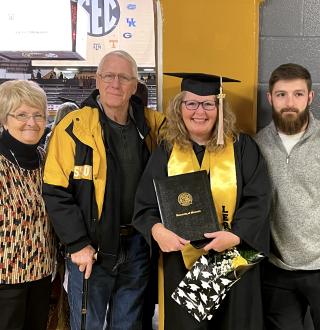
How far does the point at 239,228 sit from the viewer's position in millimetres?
1738

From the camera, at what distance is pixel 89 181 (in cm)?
186

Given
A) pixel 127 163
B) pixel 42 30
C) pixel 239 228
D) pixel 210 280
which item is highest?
pixel 42 30

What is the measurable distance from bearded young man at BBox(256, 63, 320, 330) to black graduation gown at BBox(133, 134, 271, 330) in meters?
0.09

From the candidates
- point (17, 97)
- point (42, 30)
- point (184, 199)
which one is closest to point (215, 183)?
point (184, 199)

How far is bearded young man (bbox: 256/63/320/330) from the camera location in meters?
1.82

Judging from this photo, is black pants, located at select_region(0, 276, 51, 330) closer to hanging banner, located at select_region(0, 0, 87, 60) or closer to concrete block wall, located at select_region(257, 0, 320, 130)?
concrete block wall, located at select_region(257, 0, 320, 130)

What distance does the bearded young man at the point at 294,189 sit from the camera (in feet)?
5.97

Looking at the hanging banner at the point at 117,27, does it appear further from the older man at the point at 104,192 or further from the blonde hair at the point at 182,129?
the blonde hair at the point at 182,129

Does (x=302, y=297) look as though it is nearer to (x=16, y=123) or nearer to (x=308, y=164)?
(x=308, y=164)

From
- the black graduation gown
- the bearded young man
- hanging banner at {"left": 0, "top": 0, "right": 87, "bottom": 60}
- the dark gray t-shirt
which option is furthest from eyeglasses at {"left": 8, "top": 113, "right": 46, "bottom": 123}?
hanging banner at {"left": 0, "top": 0, "right": 87, "bottom": 60}

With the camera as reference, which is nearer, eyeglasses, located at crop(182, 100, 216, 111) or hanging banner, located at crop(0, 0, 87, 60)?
eyeglasses, located at crop(182, 100, 216, 111)

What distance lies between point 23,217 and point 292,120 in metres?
1.19

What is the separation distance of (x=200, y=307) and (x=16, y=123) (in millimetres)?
1045

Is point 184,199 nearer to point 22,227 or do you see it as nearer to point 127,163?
point 127,163
